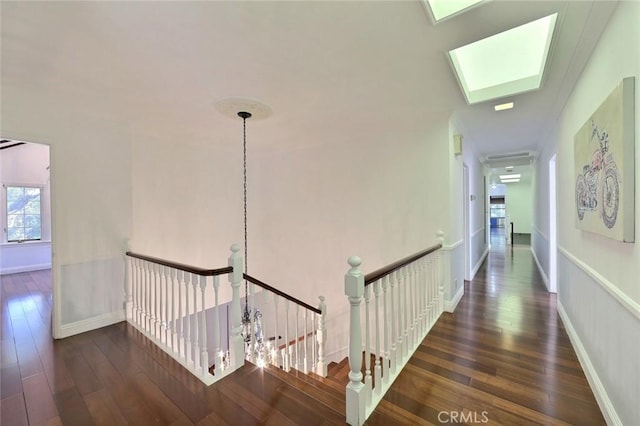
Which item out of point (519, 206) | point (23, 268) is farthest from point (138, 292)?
point (519, 206)

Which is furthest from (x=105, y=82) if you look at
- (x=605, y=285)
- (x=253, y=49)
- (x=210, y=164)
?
(x=605, y=285)

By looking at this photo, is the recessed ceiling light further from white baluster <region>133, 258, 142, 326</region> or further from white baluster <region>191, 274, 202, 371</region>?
white baluster <region>133, 258, 142, 326</region>

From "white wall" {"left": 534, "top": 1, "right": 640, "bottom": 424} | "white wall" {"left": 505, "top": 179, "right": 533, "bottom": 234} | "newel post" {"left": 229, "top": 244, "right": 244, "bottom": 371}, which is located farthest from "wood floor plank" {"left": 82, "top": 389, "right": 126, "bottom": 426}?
"white wall" {"left": 505, "top": 179, "right": 533, "bottom": 234}

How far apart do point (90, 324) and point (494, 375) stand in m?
4.08

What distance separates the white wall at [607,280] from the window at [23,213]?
945 cm

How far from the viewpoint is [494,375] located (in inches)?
81.3

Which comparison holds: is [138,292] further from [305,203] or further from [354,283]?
[354,283]

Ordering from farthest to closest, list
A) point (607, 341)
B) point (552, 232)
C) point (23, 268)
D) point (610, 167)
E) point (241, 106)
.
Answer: point (23, 268) → point (552, 232) → point (241, 106) → point (607, 341) → point (610, 167)

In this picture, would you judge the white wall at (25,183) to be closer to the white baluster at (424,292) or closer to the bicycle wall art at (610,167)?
the white baluster at (424,292)

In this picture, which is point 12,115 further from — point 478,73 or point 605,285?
point 605,285

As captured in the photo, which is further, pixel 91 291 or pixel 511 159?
pixel 511 159

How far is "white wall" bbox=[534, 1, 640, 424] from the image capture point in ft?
4.43

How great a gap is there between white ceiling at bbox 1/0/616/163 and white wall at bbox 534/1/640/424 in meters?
0.20

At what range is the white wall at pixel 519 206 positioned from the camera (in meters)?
11.4
